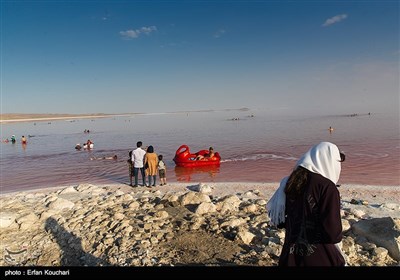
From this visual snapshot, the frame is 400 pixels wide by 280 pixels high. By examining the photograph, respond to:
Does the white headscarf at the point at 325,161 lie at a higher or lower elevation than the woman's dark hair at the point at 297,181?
higher

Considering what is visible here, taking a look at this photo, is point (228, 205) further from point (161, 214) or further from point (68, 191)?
point (68, 191)

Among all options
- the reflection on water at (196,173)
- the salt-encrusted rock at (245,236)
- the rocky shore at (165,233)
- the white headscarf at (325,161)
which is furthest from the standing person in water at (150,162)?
the white headscarf at (325,161)

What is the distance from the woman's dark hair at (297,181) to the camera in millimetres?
2289

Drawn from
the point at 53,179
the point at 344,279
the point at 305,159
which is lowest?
the point at 53,179

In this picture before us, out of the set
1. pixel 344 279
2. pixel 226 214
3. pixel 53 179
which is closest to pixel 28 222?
pixel 226 214

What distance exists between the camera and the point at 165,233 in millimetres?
5547

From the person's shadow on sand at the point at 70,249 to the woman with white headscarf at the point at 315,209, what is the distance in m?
3.52

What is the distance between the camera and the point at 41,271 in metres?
2.22

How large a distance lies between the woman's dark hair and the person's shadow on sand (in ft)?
12.0

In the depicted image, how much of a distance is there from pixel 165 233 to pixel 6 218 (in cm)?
386

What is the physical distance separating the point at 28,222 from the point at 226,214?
462cm

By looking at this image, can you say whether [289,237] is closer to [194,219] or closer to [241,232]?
[241,232]

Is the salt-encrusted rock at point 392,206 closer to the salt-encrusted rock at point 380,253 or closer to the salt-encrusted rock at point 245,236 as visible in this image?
the salt-encrusted rock at point 380,253

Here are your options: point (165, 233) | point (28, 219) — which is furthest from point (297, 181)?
point (28, 219)
